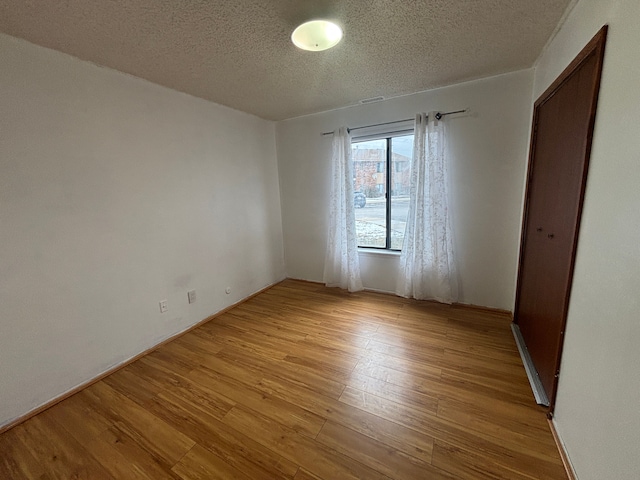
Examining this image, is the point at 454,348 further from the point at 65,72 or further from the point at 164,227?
the point at 65,72

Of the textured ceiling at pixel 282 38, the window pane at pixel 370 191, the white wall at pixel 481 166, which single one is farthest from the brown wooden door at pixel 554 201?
the window pane at pixel 370 191

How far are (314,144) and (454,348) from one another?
9.15 ft

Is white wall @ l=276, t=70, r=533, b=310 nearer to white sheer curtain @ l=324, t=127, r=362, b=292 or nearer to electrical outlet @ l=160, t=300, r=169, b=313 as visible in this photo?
white sheer curtain @ l=324, t=127, r=362, b=292

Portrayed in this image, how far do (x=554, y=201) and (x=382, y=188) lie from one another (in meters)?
1.77

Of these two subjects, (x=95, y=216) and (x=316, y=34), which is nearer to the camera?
(x=316, y=34)

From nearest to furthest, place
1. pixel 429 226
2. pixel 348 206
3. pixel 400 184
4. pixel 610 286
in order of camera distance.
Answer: pixel 610 286 → pixel 429 226 → pixel 400 184 → pixel 348 206

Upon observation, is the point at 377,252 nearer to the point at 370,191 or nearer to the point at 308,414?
the point at 370,191

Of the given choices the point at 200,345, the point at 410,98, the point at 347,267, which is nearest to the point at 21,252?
the point at 200,345

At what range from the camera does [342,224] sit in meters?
3.29

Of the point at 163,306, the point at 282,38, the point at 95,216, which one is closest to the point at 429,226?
the point at 282,38

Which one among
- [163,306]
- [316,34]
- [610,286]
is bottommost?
[163,306]

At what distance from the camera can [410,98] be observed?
2.72 metres

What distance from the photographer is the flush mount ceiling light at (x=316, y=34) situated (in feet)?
4.77

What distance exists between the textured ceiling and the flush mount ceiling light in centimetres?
4
